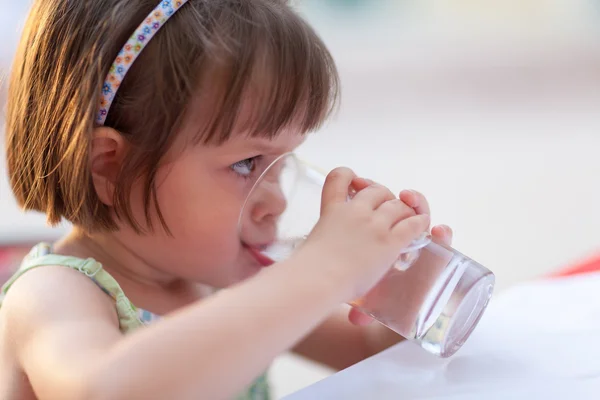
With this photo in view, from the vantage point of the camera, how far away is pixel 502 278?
5.85ft

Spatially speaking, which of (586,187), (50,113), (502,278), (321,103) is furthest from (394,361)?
(586,187)

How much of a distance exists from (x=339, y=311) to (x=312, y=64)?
327 millimetres

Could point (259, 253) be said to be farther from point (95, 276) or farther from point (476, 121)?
point (476, 121)

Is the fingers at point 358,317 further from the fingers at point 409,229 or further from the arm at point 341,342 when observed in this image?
the fingers at point 409,229

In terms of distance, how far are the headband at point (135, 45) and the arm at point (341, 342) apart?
38 centimetres

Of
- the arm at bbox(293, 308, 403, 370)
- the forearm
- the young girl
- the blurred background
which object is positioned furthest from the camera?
the blurred background

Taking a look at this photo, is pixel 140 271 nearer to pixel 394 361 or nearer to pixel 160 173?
pixel 160 173

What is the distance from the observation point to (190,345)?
0.53 m

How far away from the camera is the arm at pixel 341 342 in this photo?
0.91 meters

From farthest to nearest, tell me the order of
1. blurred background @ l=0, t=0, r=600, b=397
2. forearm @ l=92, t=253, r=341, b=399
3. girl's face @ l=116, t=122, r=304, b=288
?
blurred background @ l=0, t=0, r=600, b=397 < girl's face @ l=116, t=122, r=304, b=288 < forearm @ l=92, t=253, r=341, b=399

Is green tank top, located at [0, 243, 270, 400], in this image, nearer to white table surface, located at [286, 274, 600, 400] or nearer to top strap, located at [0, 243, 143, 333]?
top strap, located at [0, 243, 143, 333]

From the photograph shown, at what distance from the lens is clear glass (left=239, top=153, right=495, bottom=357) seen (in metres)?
0.70

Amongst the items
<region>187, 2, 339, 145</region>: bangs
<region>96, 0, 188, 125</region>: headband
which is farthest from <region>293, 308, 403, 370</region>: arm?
<region>96, 0, 188, 125</region>: headband

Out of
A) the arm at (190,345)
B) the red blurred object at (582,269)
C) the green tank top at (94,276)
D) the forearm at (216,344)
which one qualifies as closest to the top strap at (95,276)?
the green tank top at (94,276)
